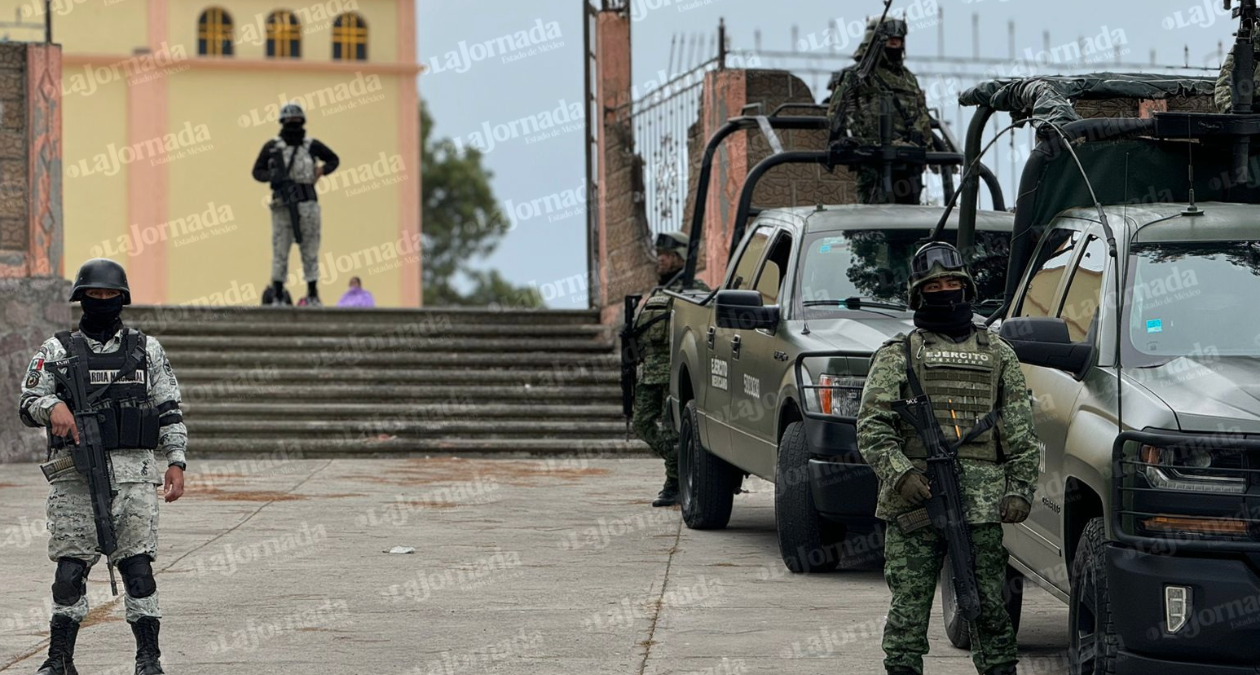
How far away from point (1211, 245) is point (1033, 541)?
3.98ft

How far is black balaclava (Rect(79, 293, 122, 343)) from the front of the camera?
749 cm

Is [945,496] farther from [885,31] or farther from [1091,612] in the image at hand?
[885,31]

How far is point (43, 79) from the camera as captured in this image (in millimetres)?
17781

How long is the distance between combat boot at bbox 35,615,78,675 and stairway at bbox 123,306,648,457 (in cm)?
1068

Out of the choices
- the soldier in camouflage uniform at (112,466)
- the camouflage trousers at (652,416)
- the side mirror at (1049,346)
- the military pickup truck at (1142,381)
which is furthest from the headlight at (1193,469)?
the camouflage trousers at (652,416)

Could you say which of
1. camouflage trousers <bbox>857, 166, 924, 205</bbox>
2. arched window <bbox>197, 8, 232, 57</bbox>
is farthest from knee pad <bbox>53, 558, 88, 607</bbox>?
arched window <bbox>197, 8, 232, 57</bbox>

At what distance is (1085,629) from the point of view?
6395mm

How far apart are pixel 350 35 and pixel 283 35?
1557 mm

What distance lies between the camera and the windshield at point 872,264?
35.3 feet

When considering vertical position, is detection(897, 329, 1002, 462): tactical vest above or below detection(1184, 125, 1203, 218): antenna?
below

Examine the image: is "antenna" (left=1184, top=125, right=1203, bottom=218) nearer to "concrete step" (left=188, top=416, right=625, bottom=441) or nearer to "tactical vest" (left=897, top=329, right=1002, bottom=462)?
"tactical vest" (left=897, top=329, right=1002, bottom=462)

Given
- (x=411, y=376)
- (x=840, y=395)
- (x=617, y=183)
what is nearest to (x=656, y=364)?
(x=840, y=395)

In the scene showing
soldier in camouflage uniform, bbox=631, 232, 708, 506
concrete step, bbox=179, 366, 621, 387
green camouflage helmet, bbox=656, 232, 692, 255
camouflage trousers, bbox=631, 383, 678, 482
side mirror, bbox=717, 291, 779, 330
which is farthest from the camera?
concrete step, bbox=179, 366, 621, 387

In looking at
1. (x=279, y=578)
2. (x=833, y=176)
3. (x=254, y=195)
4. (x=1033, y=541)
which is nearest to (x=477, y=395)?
(x=833, y=176)
